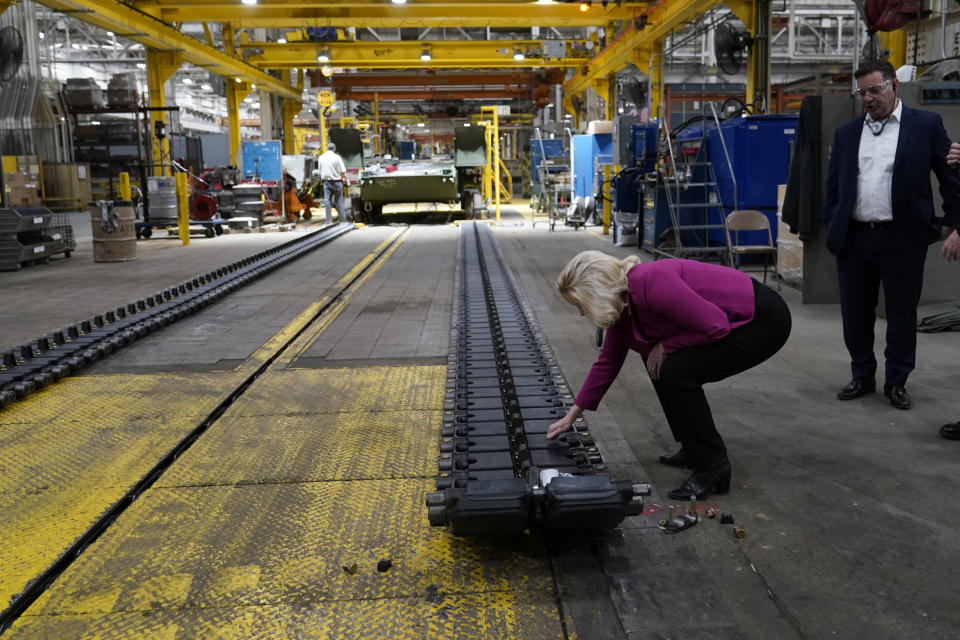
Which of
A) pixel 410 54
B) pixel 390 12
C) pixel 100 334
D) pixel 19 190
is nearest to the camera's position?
pixel 100 334

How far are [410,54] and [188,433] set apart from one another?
18.1 m

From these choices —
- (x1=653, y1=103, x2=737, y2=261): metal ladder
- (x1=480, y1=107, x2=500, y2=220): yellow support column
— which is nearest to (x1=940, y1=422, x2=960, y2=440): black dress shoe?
(x1=653, y1=103, x2=737, y2=261): metal ladder

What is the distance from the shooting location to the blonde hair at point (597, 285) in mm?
2740

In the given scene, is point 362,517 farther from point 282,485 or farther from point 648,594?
point 648,594

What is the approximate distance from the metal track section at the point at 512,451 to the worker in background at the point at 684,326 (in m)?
0.32

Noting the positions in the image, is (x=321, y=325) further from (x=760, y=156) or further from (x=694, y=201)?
(x=694, y=201)

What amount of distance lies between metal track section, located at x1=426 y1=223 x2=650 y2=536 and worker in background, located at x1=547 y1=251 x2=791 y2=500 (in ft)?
1.04

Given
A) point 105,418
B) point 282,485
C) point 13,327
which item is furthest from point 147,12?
point 282,485

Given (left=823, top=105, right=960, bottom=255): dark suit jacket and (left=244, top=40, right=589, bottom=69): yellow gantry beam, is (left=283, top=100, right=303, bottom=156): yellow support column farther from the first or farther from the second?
(left=823, top=105, right=960, bottom=255): dark suit jacket

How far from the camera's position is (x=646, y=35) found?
13688 millimetres

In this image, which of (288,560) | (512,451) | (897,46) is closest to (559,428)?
(512,451)

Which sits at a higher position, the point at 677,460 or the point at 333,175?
the point at 333,175

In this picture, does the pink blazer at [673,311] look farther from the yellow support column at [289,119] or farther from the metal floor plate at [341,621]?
the yellow support column at [289,119]

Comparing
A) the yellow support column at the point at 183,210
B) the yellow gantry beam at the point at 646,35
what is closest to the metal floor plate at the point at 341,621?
the yellow gantry beam at the point at 646,35
